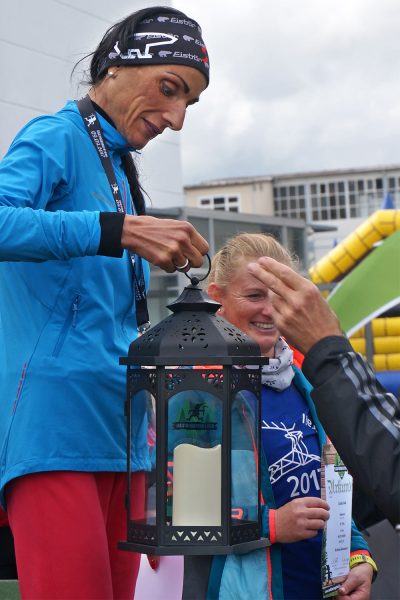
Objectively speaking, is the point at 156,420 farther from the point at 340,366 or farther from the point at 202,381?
the point at 340,366

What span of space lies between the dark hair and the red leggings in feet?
2.35

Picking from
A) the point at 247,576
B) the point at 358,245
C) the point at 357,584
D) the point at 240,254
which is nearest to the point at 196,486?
the point at 247,576

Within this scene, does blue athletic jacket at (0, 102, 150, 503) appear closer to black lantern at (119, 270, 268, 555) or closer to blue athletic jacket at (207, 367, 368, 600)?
black lantern at (119, 270, 268, 555)

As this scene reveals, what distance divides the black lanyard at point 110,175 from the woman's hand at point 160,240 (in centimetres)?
21

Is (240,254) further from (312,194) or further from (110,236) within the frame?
(312,194)

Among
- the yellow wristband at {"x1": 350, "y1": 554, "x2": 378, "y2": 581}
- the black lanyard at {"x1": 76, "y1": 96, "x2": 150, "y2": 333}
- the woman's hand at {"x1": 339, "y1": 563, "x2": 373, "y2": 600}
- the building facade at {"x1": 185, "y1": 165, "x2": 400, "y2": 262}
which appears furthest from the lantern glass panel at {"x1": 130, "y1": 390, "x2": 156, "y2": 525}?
the building facade at {"x1": 185, "y1": 165, "x2": 400, "y2": 262}

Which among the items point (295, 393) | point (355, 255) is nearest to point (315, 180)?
point (355, 255)

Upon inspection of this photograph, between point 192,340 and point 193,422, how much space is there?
0.18m

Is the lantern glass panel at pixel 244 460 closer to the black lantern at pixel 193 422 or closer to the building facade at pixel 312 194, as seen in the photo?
the black lantern at pixel 193 422

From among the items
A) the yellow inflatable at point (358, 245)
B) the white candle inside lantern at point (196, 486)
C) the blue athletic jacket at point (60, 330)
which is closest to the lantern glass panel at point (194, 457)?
the white candle inside lantern at point (196, 486)

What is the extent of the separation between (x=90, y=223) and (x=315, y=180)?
63.3 meters

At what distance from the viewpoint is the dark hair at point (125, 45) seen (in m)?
2.03

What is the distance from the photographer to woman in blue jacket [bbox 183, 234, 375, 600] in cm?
232

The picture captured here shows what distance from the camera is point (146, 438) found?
199cm
